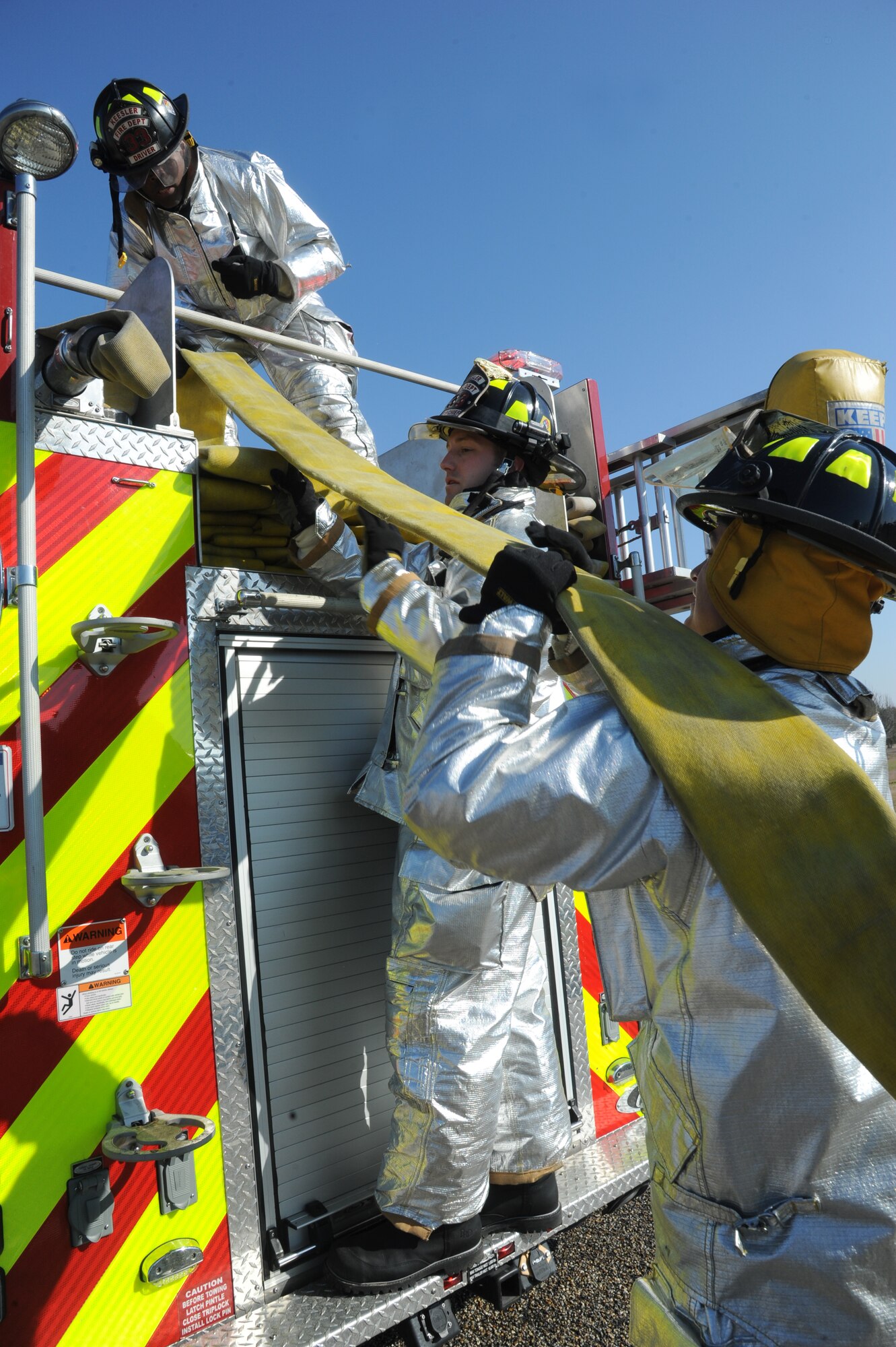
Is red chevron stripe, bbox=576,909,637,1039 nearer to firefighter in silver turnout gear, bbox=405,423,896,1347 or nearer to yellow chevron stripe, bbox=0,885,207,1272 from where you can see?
yellow chevron stripe, bbox=0,885,207,1272

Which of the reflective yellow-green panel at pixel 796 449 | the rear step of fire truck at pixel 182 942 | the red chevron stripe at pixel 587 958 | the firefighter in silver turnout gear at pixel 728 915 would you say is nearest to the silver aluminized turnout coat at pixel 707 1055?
the firefighter in silver turnout gear at pixel 728 915

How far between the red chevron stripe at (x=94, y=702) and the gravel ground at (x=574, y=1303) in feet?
5.45

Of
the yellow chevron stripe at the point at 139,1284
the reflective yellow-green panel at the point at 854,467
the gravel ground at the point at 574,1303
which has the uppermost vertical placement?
the reflective yellow-green panel at the point at 854,467

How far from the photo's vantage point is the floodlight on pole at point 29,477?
184cm

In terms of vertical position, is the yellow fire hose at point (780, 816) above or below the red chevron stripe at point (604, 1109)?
above

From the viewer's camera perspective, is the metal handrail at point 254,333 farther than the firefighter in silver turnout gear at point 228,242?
No

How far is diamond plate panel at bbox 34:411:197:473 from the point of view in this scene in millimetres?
2117

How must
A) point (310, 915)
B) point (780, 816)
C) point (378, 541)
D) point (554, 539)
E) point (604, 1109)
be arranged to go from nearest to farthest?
point (780, 816) < point (554, 539) < point (310, 915) < point (378, 541) < point (604, 1109)

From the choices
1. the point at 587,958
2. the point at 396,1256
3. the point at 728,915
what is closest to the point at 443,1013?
the point at 396,1256

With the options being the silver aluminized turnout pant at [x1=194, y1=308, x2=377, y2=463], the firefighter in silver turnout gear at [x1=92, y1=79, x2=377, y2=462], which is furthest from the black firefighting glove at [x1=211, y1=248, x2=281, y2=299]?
the silver aluminized turnout pant at [x1=194, y1=308, x2=377, y2=463]

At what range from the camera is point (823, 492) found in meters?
1.37

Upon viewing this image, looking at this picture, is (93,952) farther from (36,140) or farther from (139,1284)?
(36,140)

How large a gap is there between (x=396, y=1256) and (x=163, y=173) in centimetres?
364

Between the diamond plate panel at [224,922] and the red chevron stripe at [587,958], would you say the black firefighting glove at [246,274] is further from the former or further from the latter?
the red chevron stripe at [587,958]
